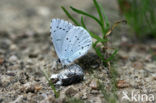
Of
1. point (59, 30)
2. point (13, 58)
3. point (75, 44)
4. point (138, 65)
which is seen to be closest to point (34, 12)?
point (13, 58)

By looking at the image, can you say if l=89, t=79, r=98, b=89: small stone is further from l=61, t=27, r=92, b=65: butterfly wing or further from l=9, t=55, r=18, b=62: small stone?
l=9, t=55, r=18, b=62: small stone

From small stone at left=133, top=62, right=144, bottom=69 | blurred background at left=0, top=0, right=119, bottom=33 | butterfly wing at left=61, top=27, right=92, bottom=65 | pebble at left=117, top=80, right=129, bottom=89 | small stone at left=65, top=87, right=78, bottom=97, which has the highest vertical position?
blurred background at left=0, top=0, right=119, bottom=33

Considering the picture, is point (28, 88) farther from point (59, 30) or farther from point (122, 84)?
point (122, 84)

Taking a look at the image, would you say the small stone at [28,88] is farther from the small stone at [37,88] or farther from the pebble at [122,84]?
the pebble at [122,84]

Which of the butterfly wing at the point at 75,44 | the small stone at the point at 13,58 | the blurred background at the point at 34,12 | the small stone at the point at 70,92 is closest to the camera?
the small stone at the point at 70,92

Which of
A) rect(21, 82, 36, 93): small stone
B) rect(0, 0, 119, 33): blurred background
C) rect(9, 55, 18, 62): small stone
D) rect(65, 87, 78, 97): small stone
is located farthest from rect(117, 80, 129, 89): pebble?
rect(0, 0, 119, 33): blurred background

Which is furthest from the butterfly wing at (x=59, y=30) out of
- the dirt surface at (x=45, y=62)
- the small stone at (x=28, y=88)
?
the small stone at (x=28, y=88)

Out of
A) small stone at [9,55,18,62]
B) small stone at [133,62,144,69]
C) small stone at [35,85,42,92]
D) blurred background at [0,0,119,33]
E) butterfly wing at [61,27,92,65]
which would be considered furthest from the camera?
blurred background at [0,0,119,33]
